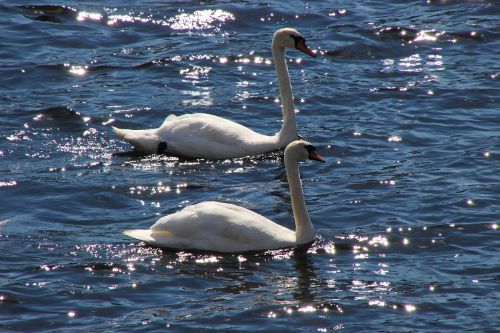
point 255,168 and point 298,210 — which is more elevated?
point 255,168

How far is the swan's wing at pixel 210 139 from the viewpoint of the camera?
14.5 m

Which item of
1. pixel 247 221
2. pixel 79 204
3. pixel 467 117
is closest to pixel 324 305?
pixel 247 221

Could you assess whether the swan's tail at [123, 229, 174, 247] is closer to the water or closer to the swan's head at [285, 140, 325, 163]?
the water

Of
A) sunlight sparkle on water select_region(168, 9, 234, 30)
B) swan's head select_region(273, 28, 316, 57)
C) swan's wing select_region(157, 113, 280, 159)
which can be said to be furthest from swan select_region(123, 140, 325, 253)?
sunlight sparkle on water select_region(168, 9, 234, 30)

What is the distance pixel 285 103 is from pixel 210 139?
1218 millimetres

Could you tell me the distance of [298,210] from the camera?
11.7 m

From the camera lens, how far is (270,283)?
1064 cm

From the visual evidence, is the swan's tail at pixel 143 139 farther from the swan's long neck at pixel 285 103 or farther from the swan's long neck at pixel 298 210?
the swan's long neck at pixel 298 210

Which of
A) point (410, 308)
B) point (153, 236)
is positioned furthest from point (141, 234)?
point (410, 308)

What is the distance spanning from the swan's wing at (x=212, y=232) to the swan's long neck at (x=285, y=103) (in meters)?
3.55

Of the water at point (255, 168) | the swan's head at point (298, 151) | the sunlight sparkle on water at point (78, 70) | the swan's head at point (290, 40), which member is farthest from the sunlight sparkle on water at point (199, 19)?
the swan's head at point (298, 151)

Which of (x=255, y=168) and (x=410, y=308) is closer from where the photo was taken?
(x=410, y=308)

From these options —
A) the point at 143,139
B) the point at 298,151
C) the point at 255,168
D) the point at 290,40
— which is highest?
the point at 290,40

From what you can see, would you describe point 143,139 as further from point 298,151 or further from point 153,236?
point 153,236
